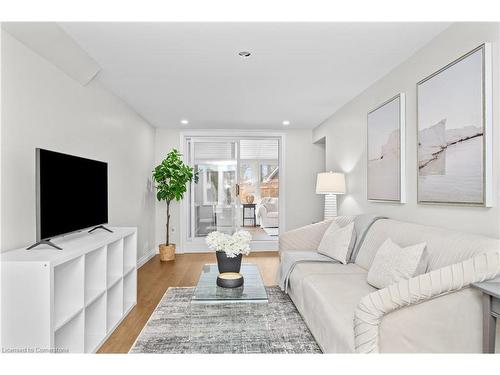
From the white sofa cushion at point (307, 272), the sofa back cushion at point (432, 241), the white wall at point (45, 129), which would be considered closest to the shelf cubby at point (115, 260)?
the white wall at point (45, 129)

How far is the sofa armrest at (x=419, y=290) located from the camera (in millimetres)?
1523

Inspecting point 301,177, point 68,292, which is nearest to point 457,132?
point 68,292

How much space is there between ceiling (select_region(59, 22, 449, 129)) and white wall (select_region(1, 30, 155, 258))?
0.32 metres

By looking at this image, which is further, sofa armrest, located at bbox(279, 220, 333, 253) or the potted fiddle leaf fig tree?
the potted fiddle leaf fig tree

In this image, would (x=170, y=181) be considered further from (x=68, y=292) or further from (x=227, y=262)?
(x=68, y=292)

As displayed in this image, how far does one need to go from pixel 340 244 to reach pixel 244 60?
6.62ft

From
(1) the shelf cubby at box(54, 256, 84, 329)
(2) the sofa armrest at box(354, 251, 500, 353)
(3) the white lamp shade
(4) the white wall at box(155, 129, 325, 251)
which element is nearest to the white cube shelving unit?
(1) the shelf cubby at box(54, 256, 84, 329)

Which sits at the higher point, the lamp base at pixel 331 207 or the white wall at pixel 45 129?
the white wall at pixel 45 129

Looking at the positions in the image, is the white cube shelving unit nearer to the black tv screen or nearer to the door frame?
the black tv screen

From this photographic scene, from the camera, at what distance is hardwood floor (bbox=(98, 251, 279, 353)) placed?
2490 mm

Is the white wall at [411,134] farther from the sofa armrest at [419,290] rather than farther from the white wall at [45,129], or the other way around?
the white wall at [45,129]

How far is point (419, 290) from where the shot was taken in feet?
4.99

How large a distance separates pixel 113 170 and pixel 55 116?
1.32 metres

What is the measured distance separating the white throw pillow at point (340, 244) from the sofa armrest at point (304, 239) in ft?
1.20
